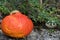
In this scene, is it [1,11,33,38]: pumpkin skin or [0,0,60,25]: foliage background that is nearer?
[1,11,33,38]: pumpkin skin

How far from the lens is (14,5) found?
3611mm

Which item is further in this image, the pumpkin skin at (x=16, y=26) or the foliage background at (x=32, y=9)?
the foliage background at (x=32, y=9)

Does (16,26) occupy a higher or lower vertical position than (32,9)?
lower

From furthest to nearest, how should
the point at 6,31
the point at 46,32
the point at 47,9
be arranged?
the point at 47,9 < the point at 46,32 < the point at 6,31

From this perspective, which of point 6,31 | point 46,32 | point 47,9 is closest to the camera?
point 6,31

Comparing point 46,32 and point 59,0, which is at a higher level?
point 59,0

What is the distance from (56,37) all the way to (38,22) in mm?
496

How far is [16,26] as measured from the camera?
3045 millimetres

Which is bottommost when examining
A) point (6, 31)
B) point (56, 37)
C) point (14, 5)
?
point (56, 37)

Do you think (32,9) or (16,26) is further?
(32,9)

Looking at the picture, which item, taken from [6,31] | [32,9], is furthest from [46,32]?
[6,31]

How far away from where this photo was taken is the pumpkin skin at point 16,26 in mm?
3049

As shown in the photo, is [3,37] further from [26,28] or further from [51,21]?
[51,21]

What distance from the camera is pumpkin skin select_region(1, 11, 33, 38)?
3049mm
